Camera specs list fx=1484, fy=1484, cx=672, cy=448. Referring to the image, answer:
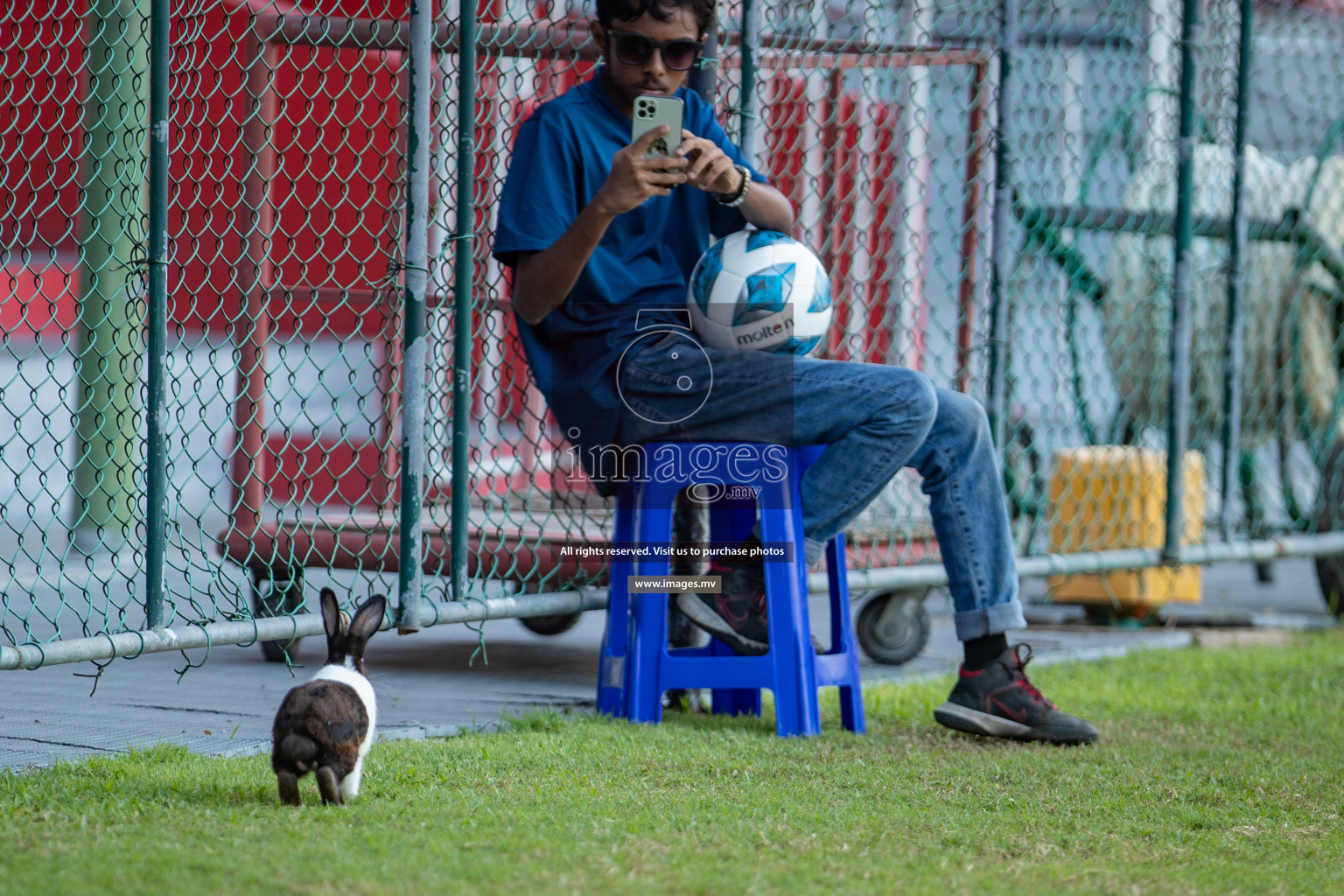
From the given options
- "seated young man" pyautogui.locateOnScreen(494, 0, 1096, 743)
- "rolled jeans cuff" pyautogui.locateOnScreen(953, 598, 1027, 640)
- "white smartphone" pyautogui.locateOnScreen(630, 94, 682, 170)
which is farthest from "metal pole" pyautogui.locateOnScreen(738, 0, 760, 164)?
"rolled jeans cuff" pyautogui.locateOnScreen(953, 598, 1027, 640)

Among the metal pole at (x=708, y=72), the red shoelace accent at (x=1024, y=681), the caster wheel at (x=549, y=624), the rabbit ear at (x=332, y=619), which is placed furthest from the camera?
the caster wheel at (x=549, y=624)

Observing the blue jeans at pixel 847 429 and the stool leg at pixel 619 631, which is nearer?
the blue jeans at pixel 847 429

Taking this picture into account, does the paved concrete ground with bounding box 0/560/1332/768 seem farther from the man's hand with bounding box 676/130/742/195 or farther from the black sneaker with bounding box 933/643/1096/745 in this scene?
the man's hand with bounding box 676/130/742/195

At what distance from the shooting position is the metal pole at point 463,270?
3.45 m

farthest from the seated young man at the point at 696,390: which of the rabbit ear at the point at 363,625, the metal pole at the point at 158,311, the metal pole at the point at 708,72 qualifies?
the rabbit ear at the point at 363,625

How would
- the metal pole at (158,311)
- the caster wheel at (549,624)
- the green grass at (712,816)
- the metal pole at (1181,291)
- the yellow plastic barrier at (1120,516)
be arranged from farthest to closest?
the yellow plastic barrier at (1120,516) → the metal pole at (1181,291) → the caster wheel at (549,624) → the metal pole at (158,311) → the green grass at (712,816)

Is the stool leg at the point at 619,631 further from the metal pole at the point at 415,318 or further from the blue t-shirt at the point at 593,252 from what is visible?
the metal pole at the point at 415,318

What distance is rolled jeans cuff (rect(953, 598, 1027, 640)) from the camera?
3.38 m

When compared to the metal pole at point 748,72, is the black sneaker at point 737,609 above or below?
below

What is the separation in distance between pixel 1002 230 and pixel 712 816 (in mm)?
2618

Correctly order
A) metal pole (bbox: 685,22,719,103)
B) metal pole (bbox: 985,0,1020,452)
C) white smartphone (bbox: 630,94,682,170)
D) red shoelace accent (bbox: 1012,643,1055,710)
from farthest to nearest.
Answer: metal pole (bbox: 985,0,1020,452), metal pole (bbox: 685,22,719,103), red shoelace accent (bbox: 1012,643,1055,710), white smartphone (bbox: 630,94,682,170)

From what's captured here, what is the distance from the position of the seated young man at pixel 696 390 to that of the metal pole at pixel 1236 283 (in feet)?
7.60

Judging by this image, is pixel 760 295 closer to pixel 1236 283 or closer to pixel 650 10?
pixel 650 10

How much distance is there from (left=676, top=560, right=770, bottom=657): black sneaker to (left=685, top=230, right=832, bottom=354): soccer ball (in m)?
0.53
